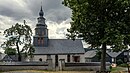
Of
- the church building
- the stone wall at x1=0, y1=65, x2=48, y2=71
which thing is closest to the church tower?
the church building

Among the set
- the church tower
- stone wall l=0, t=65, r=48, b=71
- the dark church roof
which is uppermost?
the church tower

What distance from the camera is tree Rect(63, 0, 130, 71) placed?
87.5ft

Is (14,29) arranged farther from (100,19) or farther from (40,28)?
(100,19)

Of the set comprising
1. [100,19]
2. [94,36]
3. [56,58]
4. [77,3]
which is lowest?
[56,58]

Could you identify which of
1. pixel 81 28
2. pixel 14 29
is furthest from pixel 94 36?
pixel 14 29

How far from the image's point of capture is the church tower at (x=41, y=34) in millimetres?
66625

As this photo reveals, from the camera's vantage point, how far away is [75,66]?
4134 centimetres

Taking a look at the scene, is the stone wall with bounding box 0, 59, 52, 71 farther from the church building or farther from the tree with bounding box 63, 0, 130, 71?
the church building

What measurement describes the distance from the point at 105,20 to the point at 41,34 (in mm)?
40921

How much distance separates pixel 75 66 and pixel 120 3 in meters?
17.7

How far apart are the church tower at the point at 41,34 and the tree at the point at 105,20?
37.8 meters

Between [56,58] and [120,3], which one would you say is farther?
[56,58]

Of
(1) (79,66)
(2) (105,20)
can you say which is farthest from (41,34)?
(2) (105,20)

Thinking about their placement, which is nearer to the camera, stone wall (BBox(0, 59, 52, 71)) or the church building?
stone wall (BBox(0, 59, 52, 71))
